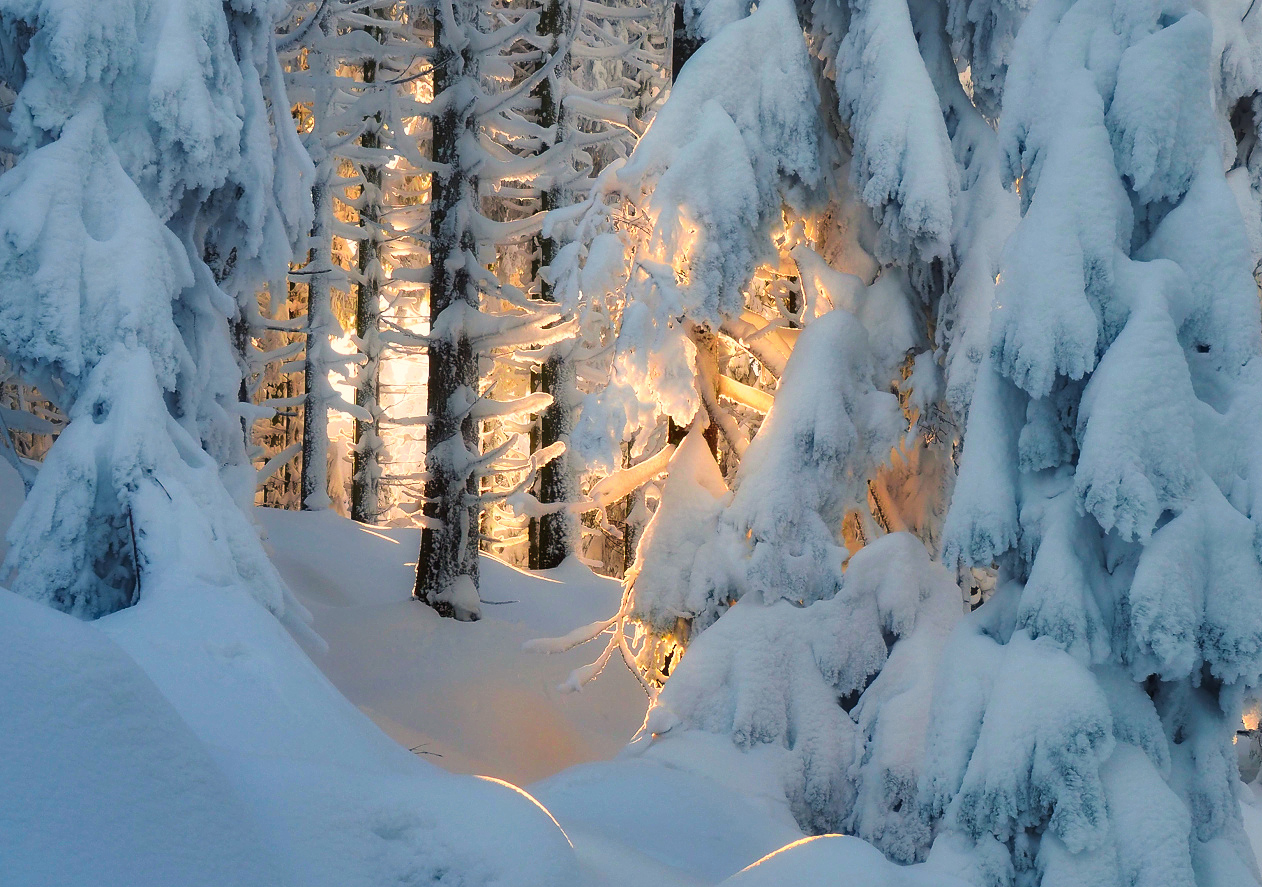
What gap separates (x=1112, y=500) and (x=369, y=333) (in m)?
15.3

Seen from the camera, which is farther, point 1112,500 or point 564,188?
point 564,188

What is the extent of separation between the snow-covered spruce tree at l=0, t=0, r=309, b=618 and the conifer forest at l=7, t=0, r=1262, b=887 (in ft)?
0.08

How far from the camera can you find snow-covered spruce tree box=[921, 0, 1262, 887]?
5266 mm

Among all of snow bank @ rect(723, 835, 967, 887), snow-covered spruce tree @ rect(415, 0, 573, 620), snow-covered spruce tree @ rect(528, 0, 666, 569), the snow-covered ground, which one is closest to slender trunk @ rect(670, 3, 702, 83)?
Result: snow-covered spruce tree @ rect(415, 0, 573, 620)

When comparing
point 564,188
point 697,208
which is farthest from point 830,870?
point 564,188

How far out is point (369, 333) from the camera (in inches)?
739

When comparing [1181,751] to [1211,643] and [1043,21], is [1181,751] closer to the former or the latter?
[1211,643]

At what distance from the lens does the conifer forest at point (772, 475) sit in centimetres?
338

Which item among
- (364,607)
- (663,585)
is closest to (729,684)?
(663,585)

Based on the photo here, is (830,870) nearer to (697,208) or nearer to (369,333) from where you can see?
(697,208)

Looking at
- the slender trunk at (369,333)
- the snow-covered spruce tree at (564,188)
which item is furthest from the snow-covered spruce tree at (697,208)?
the slender trunk at (369,333)

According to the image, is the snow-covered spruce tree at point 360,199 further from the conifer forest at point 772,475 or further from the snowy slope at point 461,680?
the conifer forest at point 772,475

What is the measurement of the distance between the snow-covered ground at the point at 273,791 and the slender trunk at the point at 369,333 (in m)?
9.54

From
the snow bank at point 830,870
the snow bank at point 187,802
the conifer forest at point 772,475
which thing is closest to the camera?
the snow bank at point 187,802
